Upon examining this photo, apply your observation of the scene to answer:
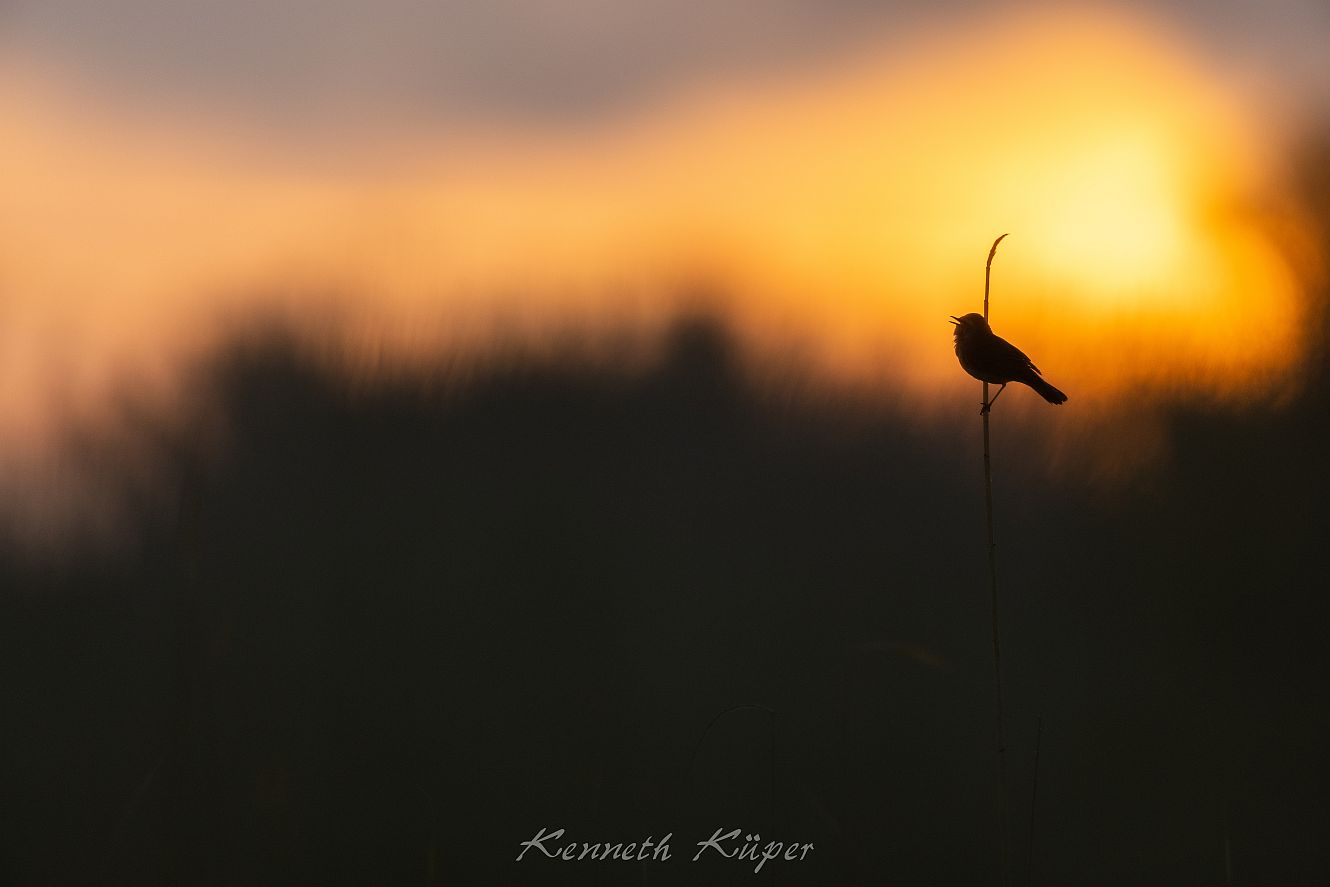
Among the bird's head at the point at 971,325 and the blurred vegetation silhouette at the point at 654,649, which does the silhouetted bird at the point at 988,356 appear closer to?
the bird's head at the point at 971,325

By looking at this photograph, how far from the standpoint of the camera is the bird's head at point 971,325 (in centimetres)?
193

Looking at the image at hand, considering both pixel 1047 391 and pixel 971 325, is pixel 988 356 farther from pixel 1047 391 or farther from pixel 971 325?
pixel 1047 391

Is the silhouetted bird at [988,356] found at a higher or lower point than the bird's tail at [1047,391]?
higher

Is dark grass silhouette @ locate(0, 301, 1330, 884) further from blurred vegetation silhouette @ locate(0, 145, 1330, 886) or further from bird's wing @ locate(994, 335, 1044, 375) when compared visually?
bird's wing @ locate(994, 335, 1044, 375)

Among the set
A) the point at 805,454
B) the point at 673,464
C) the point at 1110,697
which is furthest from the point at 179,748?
the point at 1110,697

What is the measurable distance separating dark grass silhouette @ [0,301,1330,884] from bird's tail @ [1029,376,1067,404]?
0.64 ft

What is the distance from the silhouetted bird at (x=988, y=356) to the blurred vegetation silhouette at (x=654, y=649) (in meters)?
0.28

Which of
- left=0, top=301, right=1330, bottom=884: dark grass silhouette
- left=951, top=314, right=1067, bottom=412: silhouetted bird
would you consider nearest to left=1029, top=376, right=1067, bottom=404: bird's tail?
left=951, top=314, right=1067, bottom=412: silhouetted bird

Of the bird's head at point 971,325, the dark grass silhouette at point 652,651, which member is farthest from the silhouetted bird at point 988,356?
the dark grass silhouette at point 652,651

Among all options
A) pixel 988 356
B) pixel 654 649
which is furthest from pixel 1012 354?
pixel 654 649

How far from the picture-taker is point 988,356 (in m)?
1.86

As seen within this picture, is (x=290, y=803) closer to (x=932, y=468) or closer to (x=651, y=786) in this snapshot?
(x=651, y=786)

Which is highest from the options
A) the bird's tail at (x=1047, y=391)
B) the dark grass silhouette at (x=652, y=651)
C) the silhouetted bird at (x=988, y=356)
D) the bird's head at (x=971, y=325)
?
the bird's head at (x=971, y=325)

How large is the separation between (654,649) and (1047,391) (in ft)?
3.66
